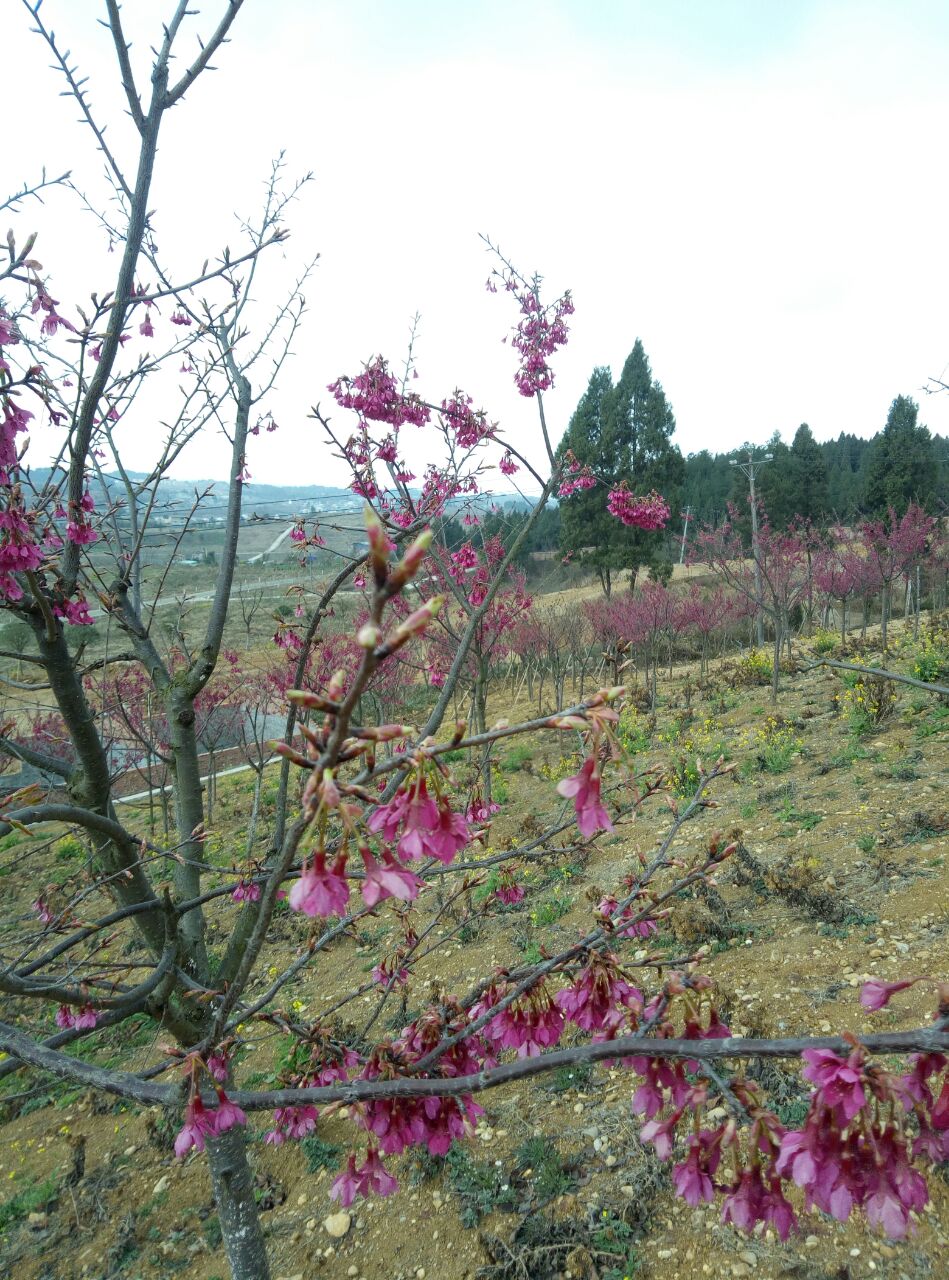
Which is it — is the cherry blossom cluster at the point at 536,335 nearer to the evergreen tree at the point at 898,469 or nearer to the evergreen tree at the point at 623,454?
the evergreen tree at the point at 623,454

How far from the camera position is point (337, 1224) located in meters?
3.01

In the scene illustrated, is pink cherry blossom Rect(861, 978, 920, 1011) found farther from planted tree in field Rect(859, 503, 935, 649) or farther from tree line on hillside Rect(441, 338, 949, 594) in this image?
tree line on hillside Rect(441, 338, 949, 594)

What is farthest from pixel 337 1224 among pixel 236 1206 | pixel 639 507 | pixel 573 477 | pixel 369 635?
pixel 573 477

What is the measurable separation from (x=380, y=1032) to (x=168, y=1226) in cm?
153

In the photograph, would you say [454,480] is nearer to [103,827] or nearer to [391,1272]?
[103,827]

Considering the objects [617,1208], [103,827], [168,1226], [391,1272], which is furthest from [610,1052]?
[168,1226]

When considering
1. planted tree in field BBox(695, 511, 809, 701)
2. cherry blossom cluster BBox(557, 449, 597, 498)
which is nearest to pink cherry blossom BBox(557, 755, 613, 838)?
cherry blossom cluster BBox(557, 449, 597, 498)

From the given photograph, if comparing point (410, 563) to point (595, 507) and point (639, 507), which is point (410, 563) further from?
point (595, 507)

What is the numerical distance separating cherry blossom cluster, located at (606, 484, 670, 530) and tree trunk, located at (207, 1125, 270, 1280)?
3.66 meters

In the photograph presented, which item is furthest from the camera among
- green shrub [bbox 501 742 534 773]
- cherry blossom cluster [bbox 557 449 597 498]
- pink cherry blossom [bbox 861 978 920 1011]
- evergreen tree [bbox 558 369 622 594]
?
evergreen tree [bbox 558 369 622 594]

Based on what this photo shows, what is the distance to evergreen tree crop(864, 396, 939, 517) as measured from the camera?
89.1 feet

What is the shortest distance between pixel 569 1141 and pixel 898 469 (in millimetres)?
32142

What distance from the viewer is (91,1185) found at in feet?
11.8

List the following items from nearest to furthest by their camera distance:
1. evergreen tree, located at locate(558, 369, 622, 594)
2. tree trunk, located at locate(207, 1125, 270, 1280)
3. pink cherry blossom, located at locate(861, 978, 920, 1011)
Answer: pink cherry blossom, located at locate(861, 978, 920, 1011), tree trunk, located at locate(207, 1125, 270, 1280), evergreen tree, located at locate(558, 369, 622, 594)
